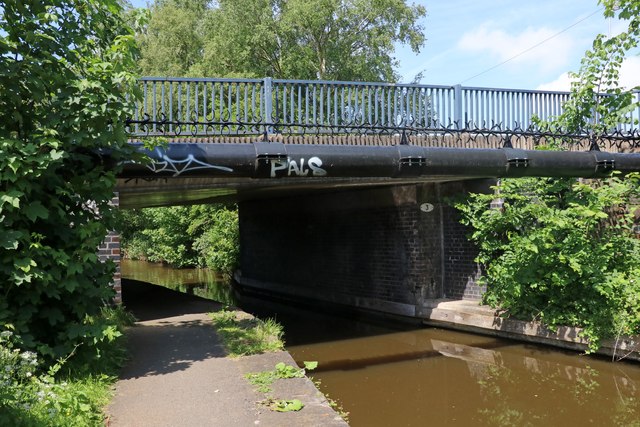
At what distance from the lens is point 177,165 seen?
20.0 ft

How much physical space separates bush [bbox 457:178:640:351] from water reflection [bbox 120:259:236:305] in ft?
29.8

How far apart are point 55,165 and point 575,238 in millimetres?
6943

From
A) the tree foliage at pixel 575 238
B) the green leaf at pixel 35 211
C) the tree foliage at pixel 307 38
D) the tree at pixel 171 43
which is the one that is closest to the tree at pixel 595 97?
the tree foliage at pixel 575 238

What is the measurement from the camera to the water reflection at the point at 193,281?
19.0 meters

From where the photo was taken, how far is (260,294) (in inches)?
713

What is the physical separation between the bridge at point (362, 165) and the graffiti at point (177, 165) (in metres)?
0.01

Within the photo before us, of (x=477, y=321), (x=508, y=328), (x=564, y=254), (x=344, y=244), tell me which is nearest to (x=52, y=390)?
(x=564, y=254)

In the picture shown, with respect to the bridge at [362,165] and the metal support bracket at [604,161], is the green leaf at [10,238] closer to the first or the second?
the bridge at [362,165]

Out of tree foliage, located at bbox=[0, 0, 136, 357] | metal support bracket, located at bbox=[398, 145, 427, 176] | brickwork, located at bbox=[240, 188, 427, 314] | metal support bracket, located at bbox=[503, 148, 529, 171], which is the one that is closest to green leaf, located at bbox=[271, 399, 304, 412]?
tree foliage, located at bbox=[0, 0, 136, 357]

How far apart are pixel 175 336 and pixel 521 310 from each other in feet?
17.7

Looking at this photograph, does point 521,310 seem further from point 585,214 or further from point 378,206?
point 378,206

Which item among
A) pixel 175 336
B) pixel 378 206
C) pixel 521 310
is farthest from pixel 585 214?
pixel 175 336

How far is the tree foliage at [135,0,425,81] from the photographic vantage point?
22.7m

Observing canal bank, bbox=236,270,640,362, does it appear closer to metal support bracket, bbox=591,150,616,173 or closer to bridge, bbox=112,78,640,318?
bridge, bbox=112,78,640,318
